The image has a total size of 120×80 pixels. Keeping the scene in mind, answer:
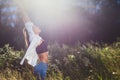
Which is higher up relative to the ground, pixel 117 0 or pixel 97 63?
pixel 117 0

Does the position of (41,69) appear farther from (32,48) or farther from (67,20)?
(67,20)

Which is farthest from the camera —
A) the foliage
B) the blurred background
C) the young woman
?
Result: the blurred background

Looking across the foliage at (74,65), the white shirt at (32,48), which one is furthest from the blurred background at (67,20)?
the white shirt at (32,48)

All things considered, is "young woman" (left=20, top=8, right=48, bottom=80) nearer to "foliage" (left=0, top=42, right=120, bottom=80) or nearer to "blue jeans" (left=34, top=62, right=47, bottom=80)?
"blue jeans" (left=34, top=62, right=47, bottom=80)

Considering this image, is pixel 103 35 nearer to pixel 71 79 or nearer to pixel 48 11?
pixel 48 11

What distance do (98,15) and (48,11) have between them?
4.31m

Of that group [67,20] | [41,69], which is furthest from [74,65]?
[67,20]

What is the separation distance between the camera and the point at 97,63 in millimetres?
9000

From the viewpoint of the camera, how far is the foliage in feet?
26.6

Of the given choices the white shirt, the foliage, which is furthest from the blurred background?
the white shirt

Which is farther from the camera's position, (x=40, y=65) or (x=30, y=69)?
(x=30, y=69)

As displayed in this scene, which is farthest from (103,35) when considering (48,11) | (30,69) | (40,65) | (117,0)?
(40,65)

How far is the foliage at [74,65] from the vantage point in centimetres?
810

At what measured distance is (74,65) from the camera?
9.73 meters
